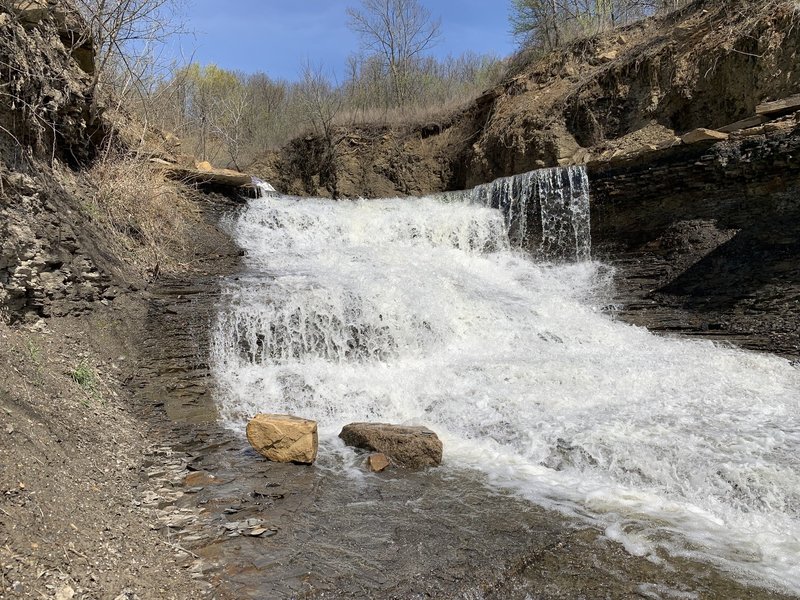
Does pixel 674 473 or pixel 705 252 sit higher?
pixel 705 252

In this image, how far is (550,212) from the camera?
10.7 metres

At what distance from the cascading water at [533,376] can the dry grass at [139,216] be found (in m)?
1.22

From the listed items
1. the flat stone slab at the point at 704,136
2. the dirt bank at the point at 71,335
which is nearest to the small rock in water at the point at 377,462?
the dirt bank at the point at 71,335

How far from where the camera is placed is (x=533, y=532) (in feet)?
9.99

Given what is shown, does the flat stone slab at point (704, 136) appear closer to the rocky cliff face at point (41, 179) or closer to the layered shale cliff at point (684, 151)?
the layered shale cliff at point (684, 151)

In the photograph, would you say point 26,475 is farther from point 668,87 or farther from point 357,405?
point 668,87

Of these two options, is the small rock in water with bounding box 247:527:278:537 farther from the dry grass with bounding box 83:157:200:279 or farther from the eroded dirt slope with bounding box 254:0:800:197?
the eroded dirt slope with bounding box 254:0:800:197

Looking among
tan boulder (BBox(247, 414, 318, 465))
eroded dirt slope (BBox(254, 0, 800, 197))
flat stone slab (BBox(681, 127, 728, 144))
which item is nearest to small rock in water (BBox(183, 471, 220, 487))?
tan boulder (BBox(247, 414, 318, 465))

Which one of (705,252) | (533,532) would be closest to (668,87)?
(705,252)

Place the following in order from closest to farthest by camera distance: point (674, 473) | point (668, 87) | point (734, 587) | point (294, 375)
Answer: point (734, 587), point (674, 473), point (294, 375), point (668, 87)

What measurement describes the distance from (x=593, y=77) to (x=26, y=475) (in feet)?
46.4

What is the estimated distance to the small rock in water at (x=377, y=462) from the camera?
4008mm

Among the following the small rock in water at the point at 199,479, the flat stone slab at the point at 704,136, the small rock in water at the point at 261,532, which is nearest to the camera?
the small rock in water at the point at 261,532

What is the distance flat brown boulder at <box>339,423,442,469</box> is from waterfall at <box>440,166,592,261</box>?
7196mm
